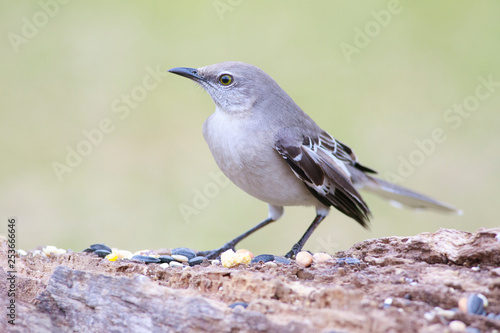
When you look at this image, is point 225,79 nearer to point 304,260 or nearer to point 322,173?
point 322,173

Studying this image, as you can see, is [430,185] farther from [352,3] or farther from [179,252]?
[179,252]

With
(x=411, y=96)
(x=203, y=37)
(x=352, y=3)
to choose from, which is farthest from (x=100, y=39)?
(x=411, y=96)

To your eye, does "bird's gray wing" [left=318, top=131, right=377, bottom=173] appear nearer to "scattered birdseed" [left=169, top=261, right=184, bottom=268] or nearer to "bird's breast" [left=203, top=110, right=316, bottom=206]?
"bird's breast" [left=203, top=110, right=316, bottom=206]

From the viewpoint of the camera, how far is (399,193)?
707 cm

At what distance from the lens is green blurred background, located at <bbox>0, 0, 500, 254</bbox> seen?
9.27 m

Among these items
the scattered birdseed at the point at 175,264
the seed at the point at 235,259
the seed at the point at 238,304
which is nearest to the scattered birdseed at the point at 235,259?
the seed at the point at 235,259

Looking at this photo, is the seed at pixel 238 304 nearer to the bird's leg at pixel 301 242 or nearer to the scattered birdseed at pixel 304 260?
the scattered birdseed at pixel 304 260

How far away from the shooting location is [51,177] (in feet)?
31.6

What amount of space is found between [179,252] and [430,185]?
576cm

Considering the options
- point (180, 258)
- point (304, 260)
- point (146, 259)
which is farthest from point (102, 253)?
point (304, 260)

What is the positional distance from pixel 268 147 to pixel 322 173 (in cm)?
66

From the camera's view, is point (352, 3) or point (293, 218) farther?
point (352, 3)

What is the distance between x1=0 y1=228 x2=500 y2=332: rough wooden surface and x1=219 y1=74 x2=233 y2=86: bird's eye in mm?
2281

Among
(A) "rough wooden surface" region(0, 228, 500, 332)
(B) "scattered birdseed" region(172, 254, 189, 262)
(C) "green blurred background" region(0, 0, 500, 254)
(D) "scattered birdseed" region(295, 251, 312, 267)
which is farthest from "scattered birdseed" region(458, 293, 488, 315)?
(C) "green blurred background" region(0, 0, 500, 254)
